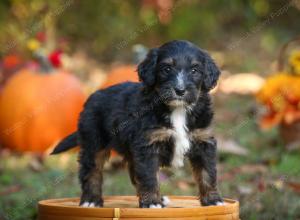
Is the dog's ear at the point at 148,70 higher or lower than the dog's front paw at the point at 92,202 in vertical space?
higher

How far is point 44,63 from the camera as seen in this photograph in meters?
10.1

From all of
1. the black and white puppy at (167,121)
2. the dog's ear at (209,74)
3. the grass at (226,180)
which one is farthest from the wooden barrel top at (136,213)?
the grass at (226,180)

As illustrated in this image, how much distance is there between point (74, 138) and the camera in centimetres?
566

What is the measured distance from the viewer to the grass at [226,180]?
20.5 feet

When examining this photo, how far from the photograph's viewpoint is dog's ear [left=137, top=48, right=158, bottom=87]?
188 inches

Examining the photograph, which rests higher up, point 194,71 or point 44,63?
point 44,63

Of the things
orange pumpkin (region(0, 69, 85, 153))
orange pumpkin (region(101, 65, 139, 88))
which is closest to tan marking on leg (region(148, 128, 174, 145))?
orange pumpkin (region(101, 65, 139, 88))

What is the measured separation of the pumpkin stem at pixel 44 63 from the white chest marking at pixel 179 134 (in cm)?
544

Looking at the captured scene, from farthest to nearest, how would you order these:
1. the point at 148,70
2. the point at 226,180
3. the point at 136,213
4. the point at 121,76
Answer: the point at 121,76
the point at 226,180
the point at 148,70
the point at 136,213

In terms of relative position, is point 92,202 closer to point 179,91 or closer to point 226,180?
point 179,91

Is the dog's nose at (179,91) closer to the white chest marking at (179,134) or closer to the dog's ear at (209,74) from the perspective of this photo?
the white chest marking at (179,134)

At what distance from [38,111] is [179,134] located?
550 centimetres

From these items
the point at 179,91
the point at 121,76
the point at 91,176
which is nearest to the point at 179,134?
the point at 179,91

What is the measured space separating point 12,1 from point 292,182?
8.32m
